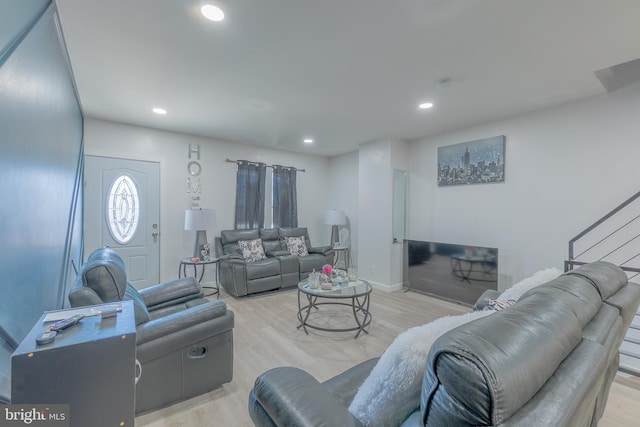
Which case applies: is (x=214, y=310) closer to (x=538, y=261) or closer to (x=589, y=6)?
(x=589, y=6)

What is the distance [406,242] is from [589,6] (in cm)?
354

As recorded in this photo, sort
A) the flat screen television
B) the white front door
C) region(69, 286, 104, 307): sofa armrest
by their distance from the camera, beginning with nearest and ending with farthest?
1. region(69, 286, 104, 307): sofa armrest
2. the flat screen television
3. the white front door

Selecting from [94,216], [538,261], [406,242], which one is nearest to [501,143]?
[538,261]

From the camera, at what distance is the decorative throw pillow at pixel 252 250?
4.66 metres

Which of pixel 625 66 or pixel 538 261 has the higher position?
pixel 625 66

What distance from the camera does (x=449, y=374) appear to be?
629 millimetres

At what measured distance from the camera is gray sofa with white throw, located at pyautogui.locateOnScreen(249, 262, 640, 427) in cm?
60

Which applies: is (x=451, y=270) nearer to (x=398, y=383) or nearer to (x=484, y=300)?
(x=484, y=300)

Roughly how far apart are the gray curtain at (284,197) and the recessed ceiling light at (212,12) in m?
3.75

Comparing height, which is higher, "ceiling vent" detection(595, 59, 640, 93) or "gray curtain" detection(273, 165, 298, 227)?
"ceiling vent" detection(595, 59, 640, 93)

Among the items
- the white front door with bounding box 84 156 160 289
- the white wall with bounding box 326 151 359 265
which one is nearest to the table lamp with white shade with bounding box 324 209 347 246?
the white wall with bounding box 326 151 359 265

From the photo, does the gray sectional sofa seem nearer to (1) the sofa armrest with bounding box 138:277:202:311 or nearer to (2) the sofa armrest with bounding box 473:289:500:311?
(1) the sofa armrest with bounding box 138:277:202:311

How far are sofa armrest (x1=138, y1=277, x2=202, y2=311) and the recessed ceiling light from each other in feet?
7.27

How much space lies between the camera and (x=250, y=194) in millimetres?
5207
